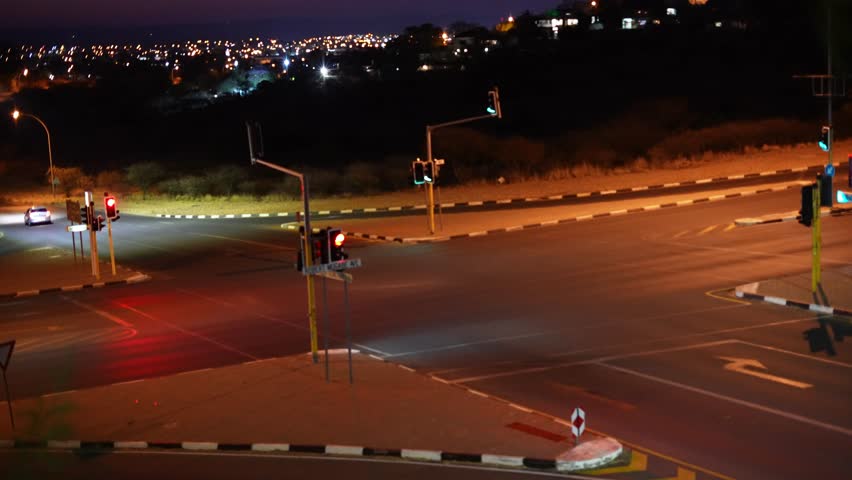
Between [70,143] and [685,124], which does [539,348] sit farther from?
[70,143]

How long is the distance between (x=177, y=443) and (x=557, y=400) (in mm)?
5727

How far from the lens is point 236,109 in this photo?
126625mm

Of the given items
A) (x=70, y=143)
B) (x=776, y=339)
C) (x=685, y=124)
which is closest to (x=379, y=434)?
(x=776, y=339)

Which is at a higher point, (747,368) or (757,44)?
(757,44)

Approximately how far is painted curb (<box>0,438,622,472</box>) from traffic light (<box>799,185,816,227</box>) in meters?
11.5

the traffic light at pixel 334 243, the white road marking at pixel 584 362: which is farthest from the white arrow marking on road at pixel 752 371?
the traffic light at pixel 334 243

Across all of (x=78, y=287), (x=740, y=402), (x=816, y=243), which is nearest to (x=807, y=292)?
(x=816, y=243)

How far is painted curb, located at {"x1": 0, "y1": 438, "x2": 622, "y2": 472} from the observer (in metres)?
11.8

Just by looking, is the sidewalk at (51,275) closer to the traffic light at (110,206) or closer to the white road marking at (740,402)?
the traffic light at (110,206)

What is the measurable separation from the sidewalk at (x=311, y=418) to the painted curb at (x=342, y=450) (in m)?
0.01

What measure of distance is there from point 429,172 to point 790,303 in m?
15.9

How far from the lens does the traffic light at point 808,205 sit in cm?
2139

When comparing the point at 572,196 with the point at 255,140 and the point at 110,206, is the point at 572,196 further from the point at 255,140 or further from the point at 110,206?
the point at 255,140

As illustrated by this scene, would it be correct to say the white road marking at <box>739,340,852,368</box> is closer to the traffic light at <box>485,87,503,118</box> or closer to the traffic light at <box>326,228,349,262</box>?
the traffic light at <box>326,228,349,262</box>
